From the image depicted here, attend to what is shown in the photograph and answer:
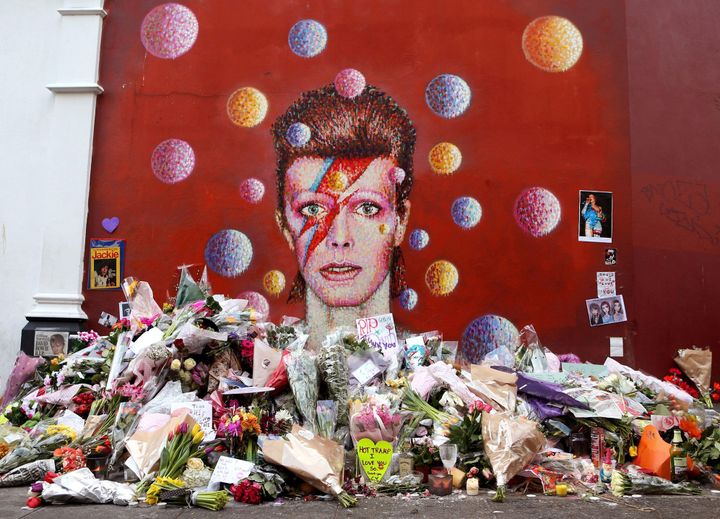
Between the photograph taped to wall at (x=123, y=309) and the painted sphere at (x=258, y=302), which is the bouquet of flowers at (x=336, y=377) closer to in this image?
the painted sphere at (x=258, y=302)

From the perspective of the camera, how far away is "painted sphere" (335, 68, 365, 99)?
741 cm

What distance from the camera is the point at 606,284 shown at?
7195 millimetres

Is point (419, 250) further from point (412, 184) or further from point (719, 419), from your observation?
point (719, 419)

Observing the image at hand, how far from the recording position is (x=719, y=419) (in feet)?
18.4

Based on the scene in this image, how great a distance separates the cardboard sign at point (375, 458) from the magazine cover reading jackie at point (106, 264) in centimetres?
415

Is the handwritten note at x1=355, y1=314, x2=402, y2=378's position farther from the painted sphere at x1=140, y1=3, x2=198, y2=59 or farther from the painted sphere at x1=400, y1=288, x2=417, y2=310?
the painted sphere at x1=140, y1=3, x2=198, y2=59

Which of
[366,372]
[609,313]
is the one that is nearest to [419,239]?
[366,372]

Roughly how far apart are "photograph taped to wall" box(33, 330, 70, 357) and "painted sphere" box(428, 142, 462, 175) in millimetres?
4597

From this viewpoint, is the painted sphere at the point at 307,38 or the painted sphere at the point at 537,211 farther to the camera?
the painted sphere at the point at 307,38

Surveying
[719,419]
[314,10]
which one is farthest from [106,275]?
[719,419]

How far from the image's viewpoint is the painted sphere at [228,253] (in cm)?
730

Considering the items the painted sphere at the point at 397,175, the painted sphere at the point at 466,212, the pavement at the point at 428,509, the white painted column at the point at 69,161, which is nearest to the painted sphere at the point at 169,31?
the white painted column at the point at 69,161

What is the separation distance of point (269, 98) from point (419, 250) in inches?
99.7

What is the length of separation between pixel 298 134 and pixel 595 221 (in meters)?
3.60
